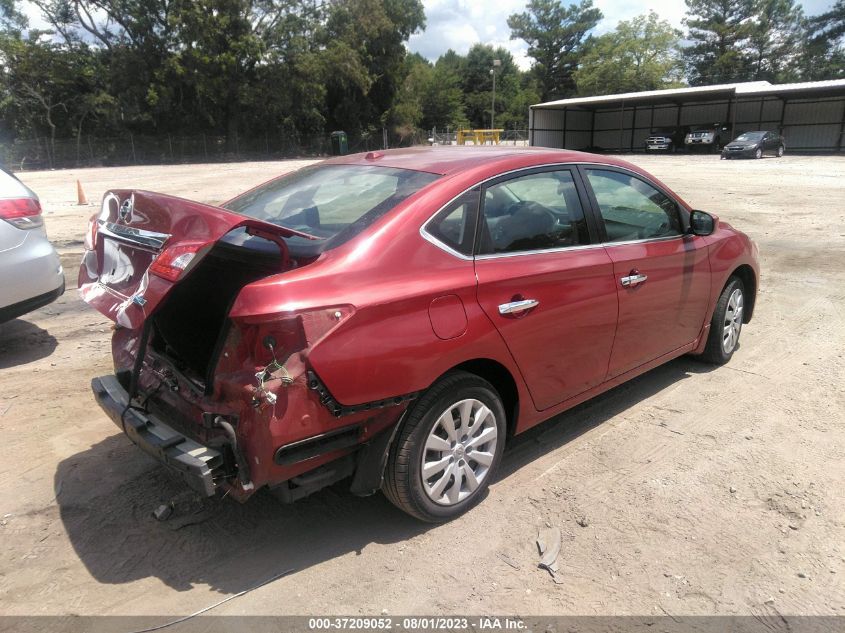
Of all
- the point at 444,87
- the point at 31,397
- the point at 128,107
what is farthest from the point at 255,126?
the point at 31,397

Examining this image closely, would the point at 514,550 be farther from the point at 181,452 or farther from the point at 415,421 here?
the point at 181,452

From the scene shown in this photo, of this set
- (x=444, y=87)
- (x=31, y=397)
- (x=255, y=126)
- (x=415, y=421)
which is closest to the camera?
(x=415, y=421)

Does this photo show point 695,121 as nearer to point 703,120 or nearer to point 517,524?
point 703,120

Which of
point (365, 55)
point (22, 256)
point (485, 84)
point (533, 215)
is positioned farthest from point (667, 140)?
point (485, 84)

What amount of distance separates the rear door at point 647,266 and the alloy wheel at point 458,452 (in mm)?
1078

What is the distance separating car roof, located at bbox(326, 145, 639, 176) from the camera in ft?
10.4

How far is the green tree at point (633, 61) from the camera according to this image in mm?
57812

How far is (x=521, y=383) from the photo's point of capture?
3090 millimetres

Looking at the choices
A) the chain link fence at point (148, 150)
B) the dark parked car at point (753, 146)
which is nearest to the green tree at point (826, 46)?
the dark parked car at point (753, 146)

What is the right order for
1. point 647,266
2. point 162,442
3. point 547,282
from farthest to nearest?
1. point 647,266
2. point 547,282
3. point 162,442

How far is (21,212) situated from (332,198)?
3.04 meters

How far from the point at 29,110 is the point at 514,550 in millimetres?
46994

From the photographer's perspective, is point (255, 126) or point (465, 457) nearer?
point (465, 457)

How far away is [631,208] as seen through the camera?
13.0 ft
